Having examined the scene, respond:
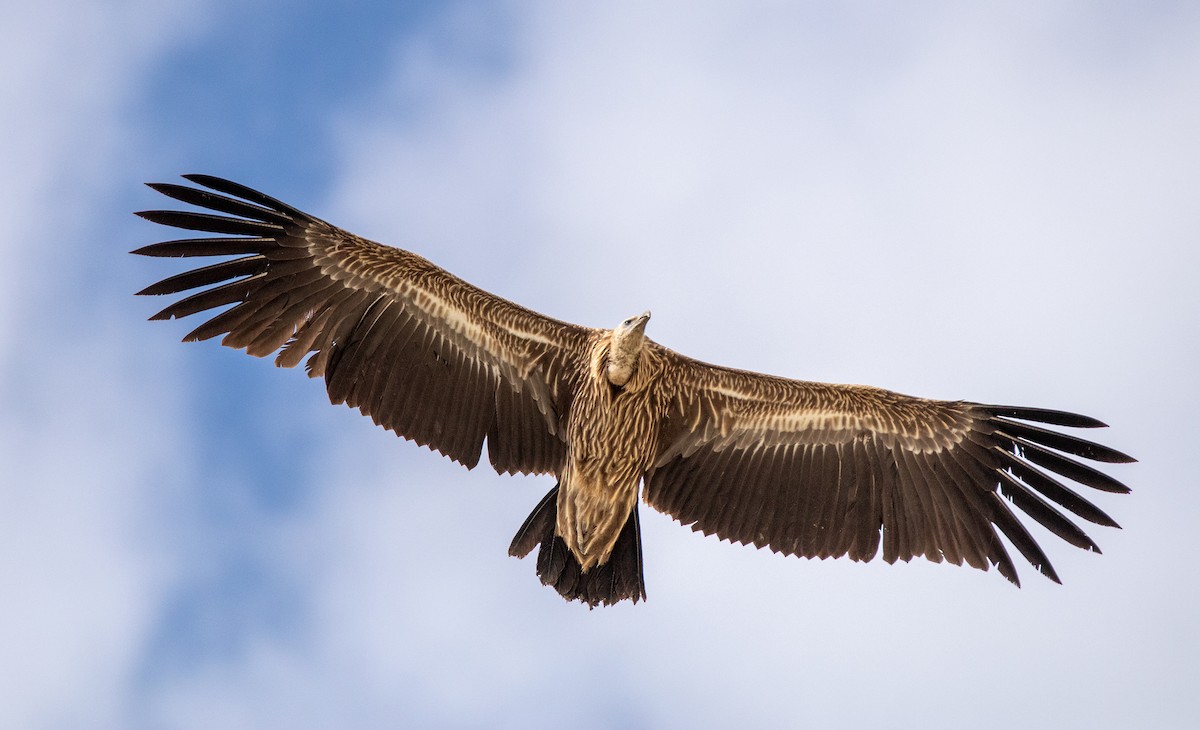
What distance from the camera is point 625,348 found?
1146 centimetres

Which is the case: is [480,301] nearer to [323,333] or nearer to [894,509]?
[323,333]

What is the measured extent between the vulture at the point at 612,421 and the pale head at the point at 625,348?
0.8 inches

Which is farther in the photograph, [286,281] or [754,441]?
[754,441]

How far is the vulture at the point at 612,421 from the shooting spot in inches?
455

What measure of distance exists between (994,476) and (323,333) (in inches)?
228

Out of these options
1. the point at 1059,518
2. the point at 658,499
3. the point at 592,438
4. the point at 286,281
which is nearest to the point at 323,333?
the point at 286,281

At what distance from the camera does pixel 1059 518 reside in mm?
11539

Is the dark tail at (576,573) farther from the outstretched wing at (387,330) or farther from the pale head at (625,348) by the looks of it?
the pale head at (625,348)

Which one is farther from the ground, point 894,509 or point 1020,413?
point 1020,413

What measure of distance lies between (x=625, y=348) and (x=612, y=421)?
0.68 metres

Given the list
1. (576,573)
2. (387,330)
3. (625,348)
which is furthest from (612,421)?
(387,330)

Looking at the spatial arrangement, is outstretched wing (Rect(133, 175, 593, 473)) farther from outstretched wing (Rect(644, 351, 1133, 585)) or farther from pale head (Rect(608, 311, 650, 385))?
outstretched wing (Rect(644, 351, 1133, 585))

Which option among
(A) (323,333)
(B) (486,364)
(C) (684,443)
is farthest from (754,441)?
(A) (323,333)

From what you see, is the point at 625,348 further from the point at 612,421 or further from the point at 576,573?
the point at 576,573
